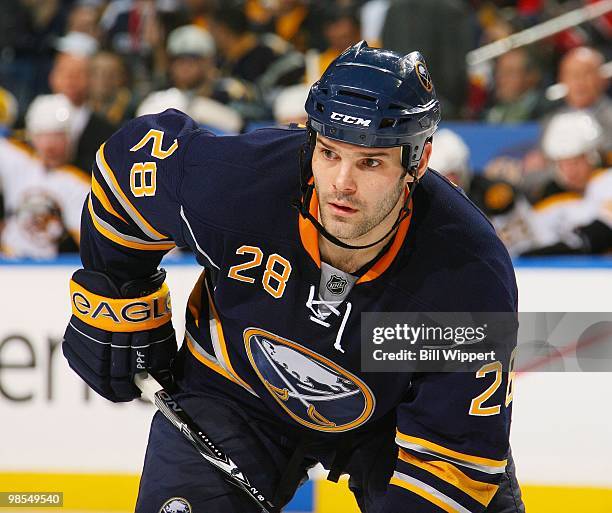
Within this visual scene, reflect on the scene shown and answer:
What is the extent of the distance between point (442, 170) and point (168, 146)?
8.29 ft

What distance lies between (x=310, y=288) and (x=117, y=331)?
0.66 m

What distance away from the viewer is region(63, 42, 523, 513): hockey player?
97.1 inches

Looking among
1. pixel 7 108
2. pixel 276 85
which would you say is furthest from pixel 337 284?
pixel 7 108

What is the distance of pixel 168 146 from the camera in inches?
110

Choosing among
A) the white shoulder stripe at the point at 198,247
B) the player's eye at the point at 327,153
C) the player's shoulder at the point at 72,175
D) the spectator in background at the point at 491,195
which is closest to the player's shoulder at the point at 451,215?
the player's eye at the point at 327,153

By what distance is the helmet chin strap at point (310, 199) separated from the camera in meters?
2.49

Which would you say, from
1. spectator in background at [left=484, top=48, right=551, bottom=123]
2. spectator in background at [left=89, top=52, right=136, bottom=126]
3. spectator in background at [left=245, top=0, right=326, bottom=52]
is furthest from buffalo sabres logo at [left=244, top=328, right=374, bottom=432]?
spectator in background at [left=245, top=0, right=326, bottom=52]

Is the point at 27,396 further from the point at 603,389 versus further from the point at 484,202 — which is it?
the point at 484,202

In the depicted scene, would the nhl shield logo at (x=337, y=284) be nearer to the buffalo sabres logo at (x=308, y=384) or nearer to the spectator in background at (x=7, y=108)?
the buffalo sabres logo at (x=308, y=384)

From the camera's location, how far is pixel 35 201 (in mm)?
5598

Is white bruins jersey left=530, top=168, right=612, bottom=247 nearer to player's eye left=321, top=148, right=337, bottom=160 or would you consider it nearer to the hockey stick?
the hockey stick

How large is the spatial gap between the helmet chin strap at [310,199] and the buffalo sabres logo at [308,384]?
31 cm

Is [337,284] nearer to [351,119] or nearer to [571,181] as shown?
[351,119]

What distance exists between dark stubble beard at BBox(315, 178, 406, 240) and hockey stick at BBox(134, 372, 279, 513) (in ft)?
2.31
